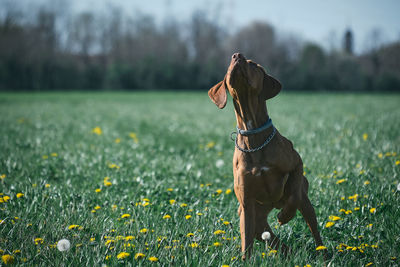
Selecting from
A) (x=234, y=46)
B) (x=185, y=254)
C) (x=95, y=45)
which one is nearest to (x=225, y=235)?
(x=185, y=254)

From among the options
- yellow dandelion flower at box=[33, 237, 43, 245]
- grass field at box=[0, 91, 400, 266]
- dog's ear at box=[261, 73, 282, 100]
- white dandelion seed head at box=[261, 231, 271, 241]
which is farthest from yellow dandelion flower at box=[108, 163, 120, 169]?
dog's ear at box=[261, 73, 282, 100]

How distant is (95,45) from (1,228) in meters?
58.6

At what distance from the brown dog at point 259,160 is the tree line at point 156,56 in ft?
145

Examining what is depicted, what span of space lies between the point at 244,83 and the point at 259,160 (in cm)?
56

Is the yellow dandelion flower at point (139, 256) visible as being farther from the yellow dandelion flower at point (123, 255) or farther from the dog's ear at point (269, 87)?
the dog's ear at point (269, 87)

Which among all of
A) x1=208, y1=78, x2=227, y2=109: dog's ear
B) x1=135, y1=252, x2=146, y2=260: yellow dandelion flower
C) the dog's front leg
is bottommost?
x1=135, y1=252, x2=146, y2=260: yellow dandelion flower

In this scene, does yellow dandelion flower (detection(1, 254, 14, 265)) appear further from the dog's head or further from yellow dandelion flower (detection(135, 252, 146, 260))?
the dog's head

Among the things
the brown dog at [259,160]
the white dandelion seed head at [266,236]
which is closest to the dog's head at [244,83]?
the brown dog at [259,160]

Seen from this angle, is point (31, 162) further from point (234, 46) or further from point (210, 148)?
point (234, 46)

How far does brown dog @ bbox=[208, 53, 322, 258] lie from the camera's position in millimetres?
2334

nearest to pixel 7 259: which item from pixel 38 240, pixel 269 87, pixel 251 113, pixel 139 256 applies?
pixel 38 240

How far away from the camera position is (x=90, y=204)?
12.2ft

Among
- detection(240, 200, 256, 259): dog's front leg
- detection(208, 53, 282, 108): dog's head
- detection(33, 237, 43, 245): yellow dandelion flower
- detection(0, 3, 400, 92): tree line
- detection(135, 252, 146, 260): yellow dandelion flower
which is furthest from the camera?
detection(0, 3, 400, 92): tree line

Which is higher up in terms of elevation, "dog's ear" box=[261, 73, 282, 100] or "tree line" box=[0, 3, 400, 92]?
"tree line" box=[0, 3, 400, 92]
